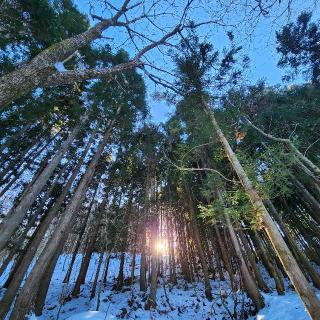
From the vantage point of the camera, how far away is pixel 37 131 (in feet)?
53.1

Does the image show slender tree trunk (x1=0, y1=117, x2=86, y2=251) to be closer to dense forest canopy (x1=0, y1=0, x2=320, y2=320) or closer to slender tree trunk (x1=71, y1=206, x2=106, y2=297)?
dense forest canopy (x1=0, y1=0, x2=320, y2=320)

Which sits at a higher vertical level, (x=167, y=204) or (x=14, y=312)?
(x=167, y=204)

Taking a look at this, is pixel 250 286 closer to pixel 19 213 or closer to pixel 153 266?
pixel 153 266

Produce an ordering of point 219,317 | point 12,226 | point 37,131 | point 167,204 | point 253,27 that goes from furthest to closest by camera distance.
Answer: point 167,204
point 37,131
point 219,317
point 12,226
point 253,27

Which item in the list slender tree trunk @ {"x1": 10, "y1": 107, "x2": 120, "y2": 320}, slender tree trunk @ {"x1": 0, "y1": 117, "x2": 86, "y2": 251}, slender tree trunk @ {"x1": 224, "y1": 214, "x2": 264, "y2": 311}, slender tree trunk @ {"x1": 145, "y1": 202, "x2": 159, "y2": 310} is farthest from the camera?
slender tree trunk @ {"x1": 145, "y1": 202, "x2": 159, "y2": 310}

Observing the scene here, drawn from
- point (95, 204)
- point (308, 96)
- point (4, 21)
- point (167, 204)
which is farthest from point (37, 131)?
point (308, 96)

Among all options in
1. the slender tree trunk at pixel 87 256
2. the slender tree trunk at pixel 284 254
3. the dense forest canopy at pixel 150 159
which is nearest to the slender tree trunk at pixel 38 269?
the dense forest canopy at pixel 150 159

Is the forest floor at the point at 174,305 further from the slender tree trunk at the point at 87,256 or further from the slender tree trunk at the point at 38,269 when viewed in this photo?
the slender tree trunk at the point at 38,269

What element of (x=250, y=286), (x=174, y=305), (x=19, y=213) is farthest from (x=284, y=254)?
(x=19, y=213)

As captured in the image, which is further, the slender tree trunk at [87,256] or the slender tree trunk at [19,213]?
the slender tree trunk at [87,256]

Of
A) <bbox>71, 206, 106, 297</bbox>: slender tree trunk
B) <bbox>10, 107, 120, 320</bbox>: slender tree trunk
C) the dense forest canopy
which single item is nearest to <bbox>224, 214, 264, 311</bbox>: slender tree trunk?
the dense forest canopy

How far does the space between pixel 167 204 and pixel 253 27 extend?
641 inches

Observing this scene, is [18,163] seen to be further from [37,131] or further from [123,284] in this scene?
[123,284]

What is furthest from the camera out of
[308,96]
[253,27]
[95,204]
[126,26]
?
[95,204]
